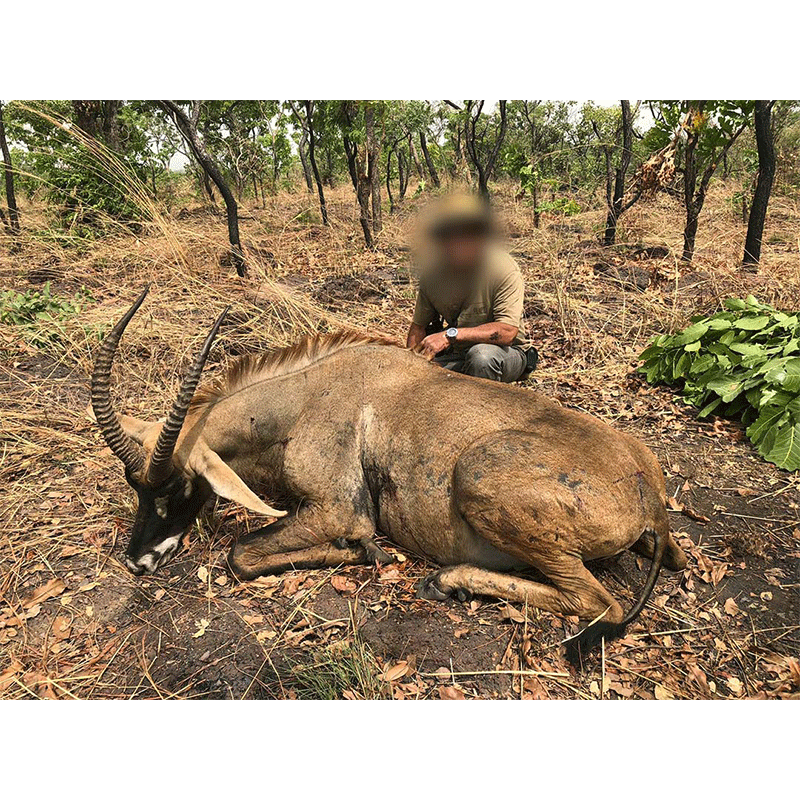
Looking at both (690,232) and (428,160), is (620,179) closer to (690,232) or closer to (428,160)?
(690,232)

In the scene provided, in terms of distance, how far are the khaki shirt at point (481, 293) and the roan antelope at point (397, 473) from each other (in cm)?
77

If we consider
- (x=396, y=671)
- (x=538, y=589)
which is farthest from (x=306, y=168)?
(x=396, y=671)

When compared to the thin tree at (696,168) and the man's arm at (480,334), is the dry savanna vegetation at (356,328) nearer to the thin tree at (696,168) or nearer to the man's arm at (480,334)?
the thin tree at (696,168)

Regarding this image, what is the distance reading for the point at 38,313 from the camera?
5871 mm

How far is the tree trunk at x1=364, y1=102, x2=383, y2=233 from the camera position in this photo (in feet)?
22.7

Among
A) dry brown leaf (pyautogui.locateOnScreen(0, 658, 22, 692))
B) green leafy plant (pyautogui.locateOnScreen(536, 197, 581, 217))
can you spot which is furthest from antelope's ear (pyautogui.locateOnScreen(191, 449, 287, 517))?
green leafy plant (pyautogui.locateOnScreen(536, 197, 581, 217))

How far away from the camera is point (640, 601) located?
107 inches

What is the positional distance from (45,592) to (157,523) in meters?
0.71

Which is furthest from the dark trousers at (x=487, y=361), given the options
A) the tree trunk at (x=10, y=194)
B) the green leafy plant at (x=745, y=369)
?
the tree trunk at (x=10, y=194)

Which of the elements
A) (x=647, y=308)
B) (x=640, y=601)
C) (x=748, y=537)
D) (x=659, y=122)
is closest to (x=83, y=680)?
(x=640, y=601)

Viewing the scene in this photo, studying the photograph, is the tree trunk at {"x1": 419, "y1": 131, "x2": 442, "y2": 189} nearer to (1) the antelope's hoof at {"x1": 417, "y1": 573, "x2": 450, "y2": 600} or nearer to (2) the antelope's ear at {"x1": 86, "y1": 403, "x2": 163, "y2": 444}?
(2) the antelope's ear at {"x1": 86, "y1": 403, "x2": 163, "y2": 444}

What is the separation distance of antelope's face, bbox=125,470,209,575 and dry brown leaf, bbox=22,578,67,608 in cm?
40
